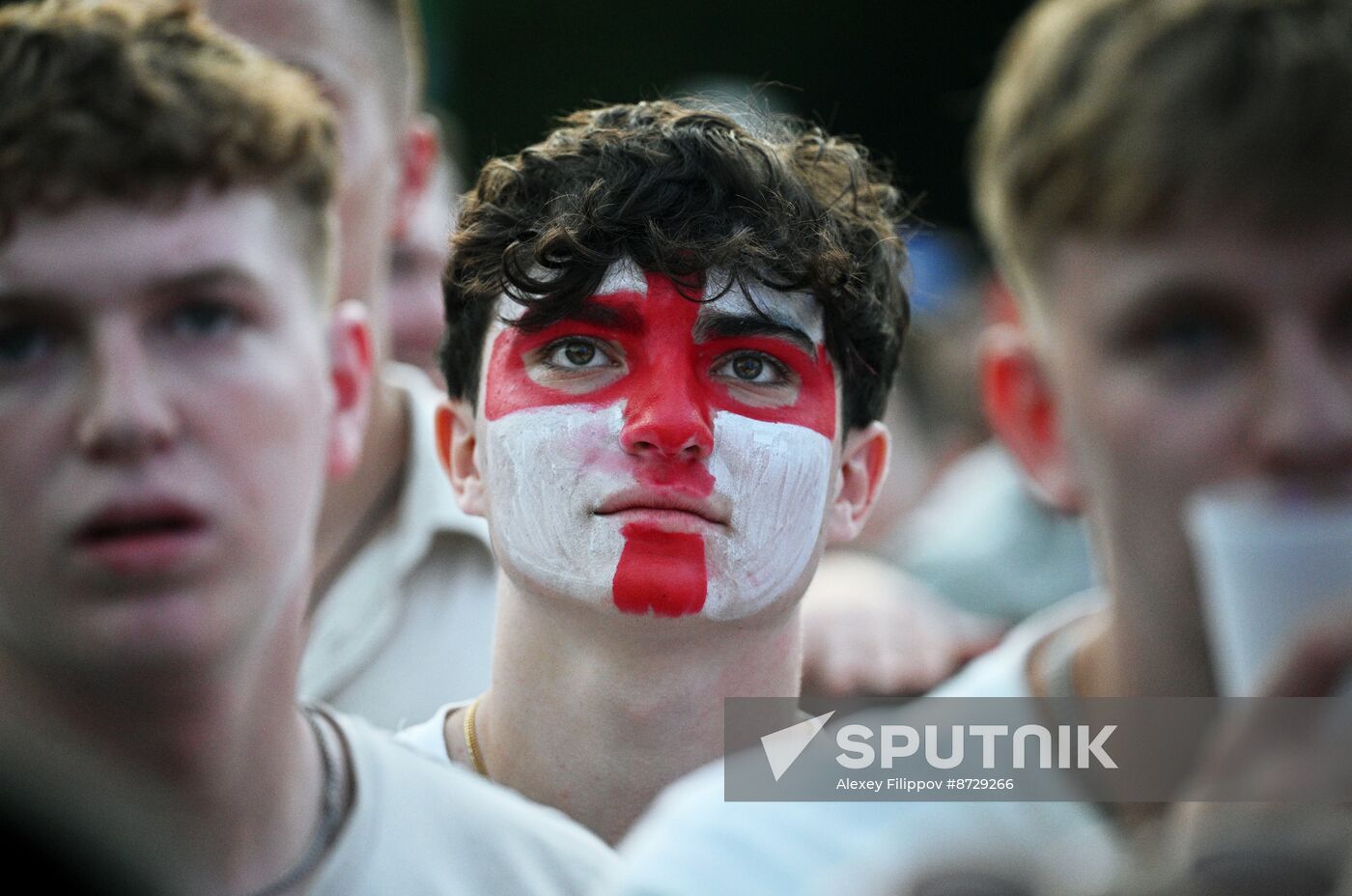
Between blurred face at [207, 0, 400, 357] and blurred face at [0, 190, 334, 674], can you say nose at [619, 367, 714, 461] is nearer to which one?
blurred face at [0, 190, 334, 674]

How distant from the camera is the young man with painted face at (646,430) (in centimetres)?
240

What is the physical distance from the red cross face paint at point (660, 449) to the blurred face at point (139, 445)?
1.18 feet

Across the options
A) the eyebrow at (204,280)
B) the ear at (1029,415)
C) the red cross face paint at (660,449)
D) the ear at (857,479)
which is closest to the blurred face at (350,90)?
the eyebrow at (204,280)

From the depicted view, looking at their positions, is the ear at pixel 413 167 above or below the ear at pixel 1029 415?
above

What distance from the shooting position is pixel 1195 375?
216cm

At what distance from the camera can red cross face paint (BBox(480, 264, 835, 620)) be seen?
2387 mm

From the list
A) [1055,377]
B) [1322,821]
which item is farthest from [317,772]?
[1322,821]

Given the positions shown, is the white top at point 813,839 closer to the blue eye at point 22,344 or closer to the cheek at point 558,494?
the cheek at point 558,494

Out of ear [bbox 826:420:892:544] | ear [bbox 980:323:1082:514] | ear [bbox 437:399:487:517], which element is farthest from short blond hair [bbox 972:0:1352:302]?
ear [bbox 437:399:487:517]

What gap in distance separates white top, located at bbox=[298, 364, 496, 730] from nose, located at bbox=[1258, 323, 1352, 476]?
4.46 ft

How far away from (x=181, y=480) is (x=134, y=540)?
0.10 metres

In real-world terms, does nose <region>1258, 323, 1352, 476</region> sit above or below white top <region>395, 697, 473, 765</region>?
above

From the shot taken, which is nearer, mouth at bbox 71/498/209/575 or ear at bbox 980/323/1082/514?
mouth at bbox 71/498/209/575

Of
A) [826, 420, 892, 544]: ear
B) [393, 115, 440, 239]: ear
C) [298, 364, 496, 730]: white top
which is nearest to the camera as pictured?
[826, 420, 892, 544]: ear
